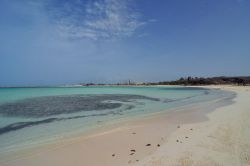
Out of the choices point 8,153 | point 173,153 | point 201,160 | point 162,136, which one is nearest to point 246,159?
point 201,160

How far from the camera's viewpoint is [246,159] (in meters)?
4.22

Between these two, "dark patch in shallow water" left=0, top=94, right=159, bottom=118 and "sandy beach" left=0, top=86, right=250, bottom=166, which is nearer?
"sandy beach" left=0, top=86, right=250, bottom=166

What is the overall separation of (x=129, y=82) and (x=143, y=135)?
16656 cm

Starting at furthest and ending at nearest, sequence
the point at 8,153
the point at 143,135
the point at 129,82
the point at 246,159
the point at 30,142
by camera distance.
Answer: the point at 129,82 → the point at 143,135 → the point at 30,142 → the point at 8,153 → the point at 246,159

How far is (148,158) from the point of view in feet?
15.0

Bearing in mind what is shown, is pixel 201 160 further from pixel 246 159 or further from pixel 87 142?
pixel 87 142

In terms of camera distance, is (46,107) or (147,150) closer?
(147,150)

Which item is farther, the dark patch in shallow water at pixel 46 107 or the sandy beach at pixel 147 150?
the dark patch in shallow water at pixel 46 107

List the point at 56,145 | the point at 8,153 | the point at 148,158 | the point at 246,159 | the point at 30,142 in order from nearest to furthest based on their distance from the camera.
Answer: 1. the point at 246,159
2. the point at 148,158
3. the point at 8,153
4. the point at 56,145
5. the point at 30,142

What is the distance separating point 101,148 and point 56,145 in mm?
1480

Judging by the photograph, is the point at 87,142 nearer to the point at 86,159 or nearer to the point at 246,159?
the point at 86,159

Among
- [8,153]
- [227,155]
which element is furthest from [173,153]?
[8,153]

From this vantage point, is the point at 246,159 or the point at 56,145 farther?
the point at 56,145

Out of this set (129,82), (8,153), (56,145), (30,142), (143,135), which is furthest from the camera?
(129,82)
